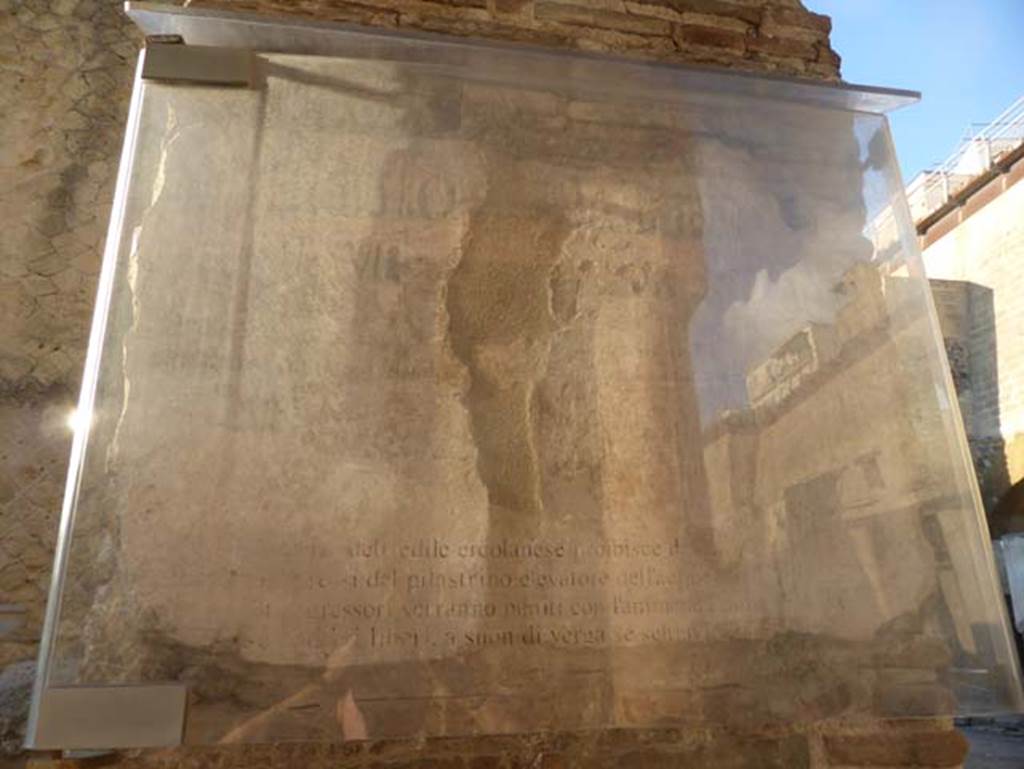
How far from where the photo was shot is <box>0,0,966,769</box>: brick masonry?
1630mm

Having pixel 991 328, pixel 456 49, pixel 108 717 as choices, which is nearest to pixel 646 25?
pixel 456 49

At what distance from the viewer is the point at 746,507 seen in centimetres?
174

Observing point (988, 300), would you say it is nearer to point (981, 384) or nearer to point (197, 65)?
point (981, 384)

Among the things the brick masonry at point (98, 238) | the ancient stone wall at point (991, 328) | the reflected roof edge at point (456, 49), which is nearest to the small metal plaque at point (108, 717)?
the brick masonry at point (98, 238)

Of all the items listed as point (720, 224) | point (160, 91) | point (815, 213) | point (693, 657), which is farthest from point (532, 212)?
point (693, 657)

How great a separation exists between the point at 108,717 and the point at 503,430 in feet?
3.30

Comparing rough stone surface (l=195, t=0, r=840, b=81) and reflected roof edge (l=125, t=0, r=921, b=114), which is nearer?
reflected roof edge (l=125, t=0, r=921, b=114)

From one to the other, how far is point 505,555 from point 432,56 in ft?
4.78

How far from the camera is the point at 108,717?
1384 millimetres

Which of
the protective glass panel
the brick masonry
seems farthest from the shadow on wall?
the protective glass panel

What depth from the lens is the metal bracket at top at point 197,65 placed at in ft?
6.31

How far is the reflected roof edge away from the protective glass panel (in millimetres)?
53

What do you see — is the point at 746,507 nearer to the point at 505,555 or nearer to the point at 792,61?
the point at 505,555

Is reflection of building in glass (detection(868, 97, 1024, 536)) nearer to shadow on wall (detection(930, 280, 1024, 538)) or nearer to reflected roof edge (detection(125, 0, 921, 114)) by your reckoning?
shadow on wall (detection(930, 280, 1024, 538))
